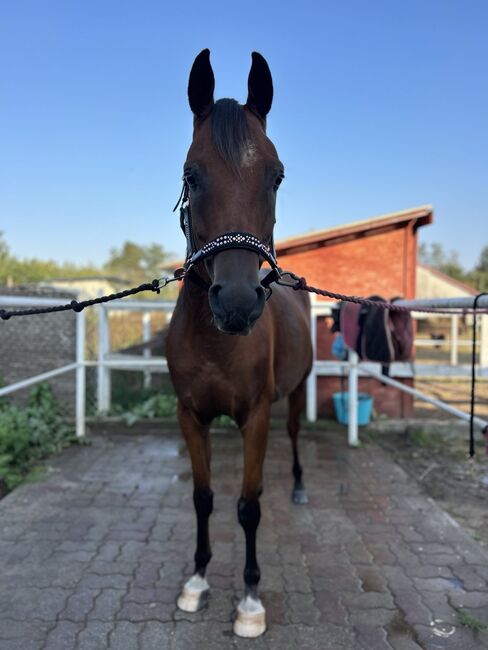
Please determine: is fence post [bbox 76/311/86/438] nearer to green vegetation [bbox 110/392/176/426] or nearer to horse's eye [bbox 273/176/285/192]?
green vegetation [bbox 110/392/176/426]

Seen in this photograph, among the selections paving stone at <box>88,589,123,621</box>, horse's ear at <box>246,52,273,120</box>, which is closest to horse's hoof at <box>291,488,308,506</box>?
paving stone at <box>88,589,123,621</box>

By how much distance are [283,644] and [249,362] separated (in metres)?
1.20

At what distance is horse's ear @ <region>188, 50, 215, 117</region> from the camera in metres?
2.02

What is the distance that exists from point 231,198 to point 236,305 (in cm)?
46

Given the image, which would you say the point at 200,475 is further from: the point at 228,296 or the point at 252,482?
the point at 228,296

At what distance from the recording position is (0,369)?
217 inches

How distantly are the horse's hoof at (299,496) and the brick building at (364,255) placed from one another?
3750mm

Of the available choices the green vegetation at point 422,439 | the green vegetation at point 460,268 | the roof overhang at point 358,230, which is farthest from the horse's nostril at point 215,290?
the green vegetation at point 460,268

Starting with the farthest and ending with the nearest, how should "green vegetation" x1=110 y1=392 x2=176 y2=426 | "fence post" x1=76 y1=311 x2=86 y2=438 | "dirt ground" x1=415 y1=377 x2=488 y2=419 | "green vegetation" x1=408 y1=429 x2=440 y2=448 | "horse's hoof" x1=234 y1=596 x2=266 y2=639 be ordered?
"dirt ground" x1=415 y1=377 x2=488 y2=419, "green vegetation" x1=110 y1=392 x2=176 y2=426, "green vegetation" x1=408 y1=429 x2=440 y2=448, "fence post" x1=76 y1=311 x2=86 y2=438, "horse's hoof" x1=234 y1=596 x2=266 y2=639

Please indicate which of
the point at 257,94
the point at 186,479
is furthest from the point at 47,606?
the point at 257,94

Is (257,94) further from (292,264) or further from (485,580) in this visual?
(292,264)

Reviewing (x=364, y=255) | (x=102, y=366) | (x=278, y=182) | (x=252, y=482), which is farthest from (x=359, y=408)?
(x=278, y=182)

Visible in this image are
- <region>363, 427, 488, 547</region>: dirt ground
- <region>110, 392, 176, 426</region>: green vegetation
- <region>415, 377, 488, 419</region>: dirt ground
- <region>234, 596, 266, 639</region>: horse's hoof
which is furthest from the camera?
<region>415, 377, 488, 419</region>: dirt ground

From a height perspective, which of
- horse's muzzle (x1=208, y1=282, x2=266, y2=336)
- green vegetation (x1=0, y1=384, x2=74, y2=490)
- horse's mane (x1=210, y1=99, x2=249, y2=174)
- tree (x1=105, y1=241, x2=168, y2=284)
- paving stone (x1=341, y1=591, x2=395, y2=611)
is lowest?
paving stone (x1=341, y1=591, x2=395, y2=611)
